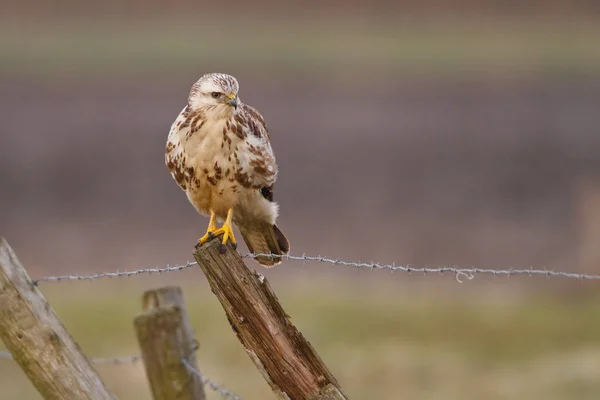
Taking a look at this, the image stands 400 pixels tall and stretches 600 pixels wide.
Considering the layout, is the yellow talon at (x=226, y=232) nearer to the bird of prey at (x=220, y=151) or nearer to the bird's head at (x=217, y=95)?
the bird of prey at (x=220, y=151)

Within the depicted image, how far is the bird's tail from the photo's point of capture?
6754 mm

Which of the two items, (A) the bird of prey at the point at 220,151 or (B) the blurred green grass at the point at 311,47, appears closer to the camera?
(A) the bird of prey at the point at 220,151

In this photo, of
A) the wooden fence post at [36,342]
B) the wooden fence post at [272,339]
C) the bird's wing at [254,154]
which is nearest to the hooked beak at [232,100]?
the bird's wing at [254,154]

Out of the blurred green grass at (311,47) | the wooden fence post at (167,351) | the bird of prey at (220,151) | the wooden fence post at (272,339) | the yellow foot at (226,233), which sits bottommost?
the wooden fence post at (272,339)

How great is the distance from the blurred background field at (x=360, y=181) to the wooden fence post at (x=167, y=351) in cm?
403

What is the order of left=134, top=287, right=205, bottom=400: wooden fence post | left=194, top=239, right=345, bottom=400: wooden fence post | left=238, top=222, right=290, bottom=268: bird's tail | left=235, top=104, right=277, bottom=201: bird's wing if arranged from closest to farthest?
left=194, top=239, right=345, bottom=400: wooden fence post
left=235, top=104, right=277, bottom=201: bird's wing
left=134, top=287, right=205, bottom=400: wooden fence post
left=238, top=222, right=290, bottom=268: bird's tail

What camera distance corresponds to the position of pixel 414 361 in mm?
11547

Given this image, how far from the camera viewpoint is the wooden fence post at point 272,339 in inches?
197

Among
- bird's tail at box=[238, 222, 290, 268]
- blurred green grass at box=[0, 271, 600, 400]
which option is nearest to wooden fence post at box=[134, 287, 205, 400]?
bird's tail at box=[238, 222, 290, 268]

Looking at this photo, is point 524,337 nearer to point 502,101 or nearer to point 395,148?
point 395,148

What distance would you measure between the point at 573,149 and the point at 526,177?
2.03 m

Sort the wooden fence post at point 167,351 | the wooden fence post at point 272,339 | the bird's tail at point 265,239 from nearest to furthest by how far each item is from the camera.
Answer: the wooden fence post at point 272,339, the wooden fence post at point 167,351, the bird's tail at point 265,239

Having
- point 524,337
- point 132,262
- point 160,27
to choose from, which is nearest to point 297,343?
point 524,337

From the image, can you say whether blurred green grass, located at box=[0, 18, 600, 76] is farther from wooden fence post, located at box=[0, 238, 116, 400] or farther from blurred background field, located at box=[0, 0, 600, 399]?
wooden fence post, located at box=[0, 238, 116, 400]
